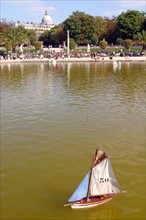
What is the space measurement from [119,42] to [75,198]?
79.2 m

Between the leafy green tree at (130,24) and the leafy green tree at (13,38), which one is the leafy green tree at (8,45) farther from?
the leafy green tree at (130,24)

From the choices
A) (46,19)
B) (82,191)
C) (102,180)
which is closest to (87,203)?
(82,191)

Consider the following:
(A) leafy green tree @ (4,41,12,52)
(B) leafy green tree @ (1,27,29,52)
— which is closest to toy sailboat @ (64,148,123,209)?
(A) leafy green tree @ (4,41,12,52)

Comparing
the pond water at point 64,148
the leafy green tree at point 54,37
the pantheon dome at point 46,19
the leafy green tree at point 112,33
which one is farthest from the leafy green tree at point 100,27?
the pantheon dome at point 46,19

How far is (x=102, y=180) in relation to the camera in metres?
7.85

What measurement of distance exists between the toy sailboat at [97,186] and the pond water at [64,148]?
0.71 feet

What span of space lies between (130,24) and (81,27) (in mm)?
14158

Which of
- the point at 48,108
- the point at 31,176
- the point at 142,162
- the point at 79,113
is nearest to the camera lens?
the point at 31,176

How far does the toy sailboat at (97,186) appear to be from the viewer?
7637 millimetres

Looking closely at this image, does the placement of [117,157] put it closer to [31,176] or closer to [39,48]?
[31,176]

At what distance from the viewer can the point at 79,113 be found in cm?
1738

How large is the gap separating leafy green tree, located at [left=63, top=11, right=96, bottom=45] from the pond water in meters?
68.8

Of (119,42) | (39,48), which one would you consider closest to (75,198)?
(39,48)

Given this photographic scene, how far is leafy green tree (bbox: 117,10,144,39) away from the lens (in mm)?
83600
